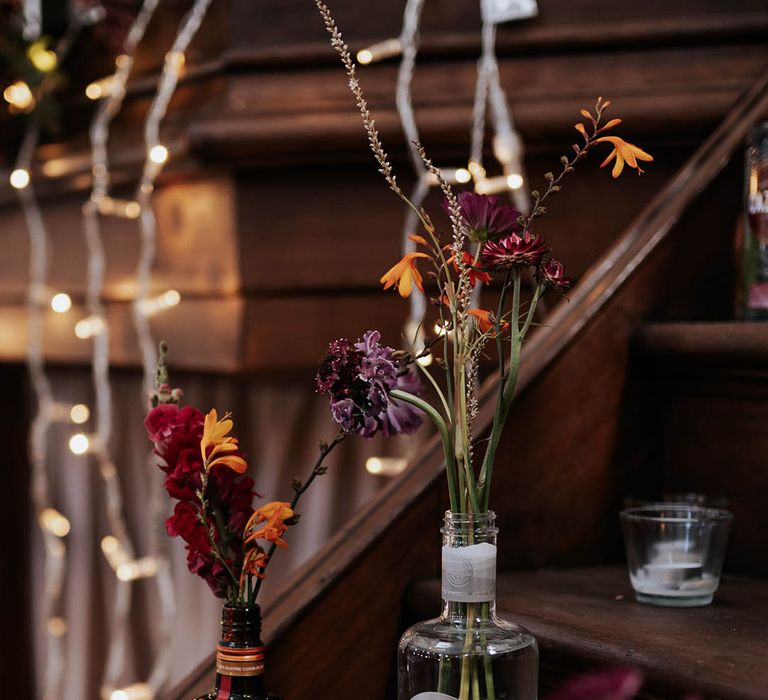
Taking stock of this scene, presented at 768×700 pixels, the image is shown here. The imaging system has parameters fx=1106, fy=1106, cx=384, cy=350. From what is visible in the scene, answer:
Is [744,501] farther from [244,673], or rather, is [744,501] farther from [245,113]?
[245,113]

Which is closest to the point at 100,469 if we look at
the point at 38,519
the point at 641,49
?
the point at 38,519

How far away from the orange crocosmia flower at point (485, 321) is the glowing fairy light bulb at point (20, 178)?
1.18m

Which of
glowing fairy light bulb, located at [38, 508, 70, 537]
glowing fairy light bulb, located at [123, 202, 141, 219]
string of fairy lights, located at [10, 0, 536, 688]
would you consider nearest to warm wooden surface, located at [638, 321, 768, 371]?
string of fairy lights, located at [10, 0, 536, 688]

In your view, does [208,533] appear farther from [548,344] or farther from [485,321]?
[548,344]

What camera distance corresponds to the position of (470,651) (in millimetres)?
669

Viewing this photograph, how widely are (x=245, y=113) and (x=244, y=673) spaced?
775 mm

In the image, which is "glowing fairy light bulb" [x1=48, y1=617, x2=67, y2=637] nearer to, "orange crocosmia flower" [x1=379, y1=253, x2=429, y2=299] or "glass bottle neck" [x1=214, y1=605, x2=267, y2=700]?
"glass bottle neck" [x1=214, y1=605, x2=267, y2=700]

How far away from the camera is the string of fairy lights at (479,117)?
129 centimetres

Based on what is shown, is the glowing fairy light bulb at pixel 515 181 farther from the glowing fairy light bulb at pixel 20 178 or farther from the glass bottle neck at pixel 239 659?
the glowing fairy light bulb at pixel 20 178

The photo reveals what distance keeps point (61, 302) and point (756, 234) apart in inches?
42.5

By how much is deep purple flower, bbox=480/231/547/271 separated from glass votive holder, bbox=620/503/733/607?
263mm

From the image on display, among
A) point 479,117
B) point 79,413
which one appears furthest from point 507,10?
point 79,413

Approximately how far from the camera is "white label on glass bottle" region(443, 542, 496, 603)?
680mm

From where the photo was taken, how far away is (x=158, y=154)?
4.68ft
